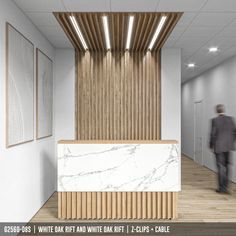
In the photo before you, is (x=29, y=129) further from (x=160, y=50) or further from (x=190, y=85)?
(x=190, y=85)

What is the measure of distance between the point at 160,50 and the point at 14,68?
3.24 metres

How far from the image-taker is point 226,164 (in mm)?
5629

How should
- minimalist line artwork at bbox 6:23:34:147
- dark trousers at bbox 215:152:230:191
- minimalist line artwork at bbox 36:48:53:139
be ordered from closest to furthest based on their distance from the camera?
minimalist line artwork at bbox 6:23:34:147 < minimalist line artwork at bbox 36:48:53:139 < dark trousers at bbox 215:152:230:191

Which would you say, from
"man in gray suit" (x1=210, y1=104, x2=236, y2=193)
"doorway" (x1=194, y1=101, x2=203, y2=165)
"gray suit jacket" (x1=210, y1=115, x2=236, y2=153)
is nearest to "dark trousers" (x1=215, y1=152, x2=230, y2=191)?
"man in gray suit" (x1=210, y1=104, x2=236, y2=193)

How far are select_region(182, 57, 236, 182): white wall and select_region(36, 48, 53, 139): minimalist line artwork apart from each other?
4.22m

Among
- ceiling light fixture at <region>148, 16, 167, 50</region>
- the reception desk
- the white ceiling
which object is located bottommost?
the reception desk

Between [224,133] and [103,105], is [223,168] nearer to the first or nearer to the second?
[224,133]

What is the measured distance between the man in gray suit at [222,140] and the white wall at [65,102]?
2909mm

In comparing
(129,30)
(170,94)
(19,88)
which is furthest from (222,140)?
(19,88)

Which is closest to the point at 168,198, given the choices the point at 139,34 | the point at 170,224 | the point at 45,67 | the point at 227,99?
the point at 170,224

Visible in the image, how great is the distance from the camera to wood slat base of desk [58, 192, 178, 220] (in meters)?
3.96

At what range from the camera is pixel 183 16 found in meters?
3.88

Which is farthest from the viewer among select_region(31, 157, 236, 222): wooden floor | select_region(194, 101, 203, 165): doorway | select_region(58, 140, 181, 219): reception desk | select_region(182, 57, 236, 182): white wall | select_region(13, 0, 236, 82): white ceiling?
select_region(194, 101, 203, 165): doorway

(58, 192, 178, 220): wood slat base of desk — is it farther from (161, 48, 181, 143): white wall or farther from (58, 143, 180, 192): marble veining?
(161, 48, 181, 143): white wall
